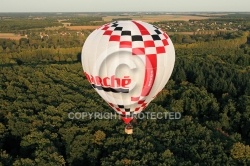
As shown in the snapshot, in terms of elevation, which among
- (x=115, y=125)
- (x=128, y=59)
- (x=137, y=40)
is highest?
(x=137, y=40)

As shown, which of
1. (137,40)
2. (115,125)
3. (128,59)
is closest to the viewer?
(128,59)

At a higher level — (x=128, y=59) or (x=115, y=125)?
(x=128, y=59)

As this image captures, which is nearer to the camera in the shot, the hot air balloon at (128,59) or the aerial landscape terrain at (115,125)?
the hot air balloon at (128,59)

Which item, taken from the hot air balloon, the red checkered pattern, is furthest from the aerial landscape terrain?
the red checkered pattern

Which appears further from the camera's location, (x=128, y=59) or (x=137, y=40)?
(x=137, y=40)

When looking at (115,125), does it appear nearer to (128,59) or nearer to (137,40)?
(128,59)

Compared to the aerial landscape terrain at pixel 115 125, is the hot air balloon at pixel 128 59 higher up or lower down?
higher up

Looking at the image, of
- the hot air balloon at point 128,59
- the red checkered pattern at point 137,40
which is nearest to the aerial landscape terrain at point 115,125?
the hot air balloon at point 128,59

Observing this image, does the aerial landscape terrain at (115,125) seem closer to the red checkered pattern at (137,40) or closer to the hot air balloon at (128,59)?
the hot air balloon at (128,59)

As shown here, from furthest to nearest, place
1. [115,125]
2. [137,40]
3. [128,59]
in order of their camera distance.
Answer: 1. [115,125]
2. [137,40]
3. [128,59]

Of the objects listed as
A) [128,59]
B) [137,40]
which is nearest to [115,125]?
[128,59]
